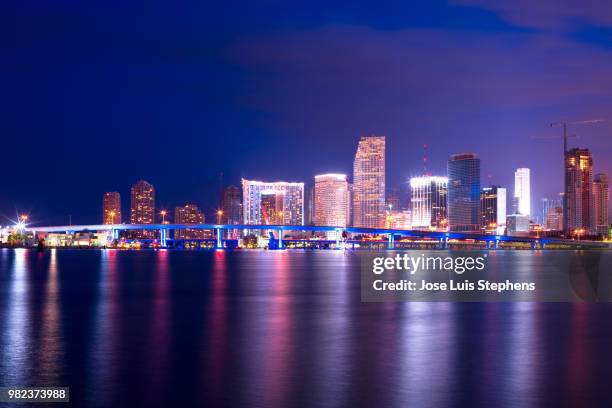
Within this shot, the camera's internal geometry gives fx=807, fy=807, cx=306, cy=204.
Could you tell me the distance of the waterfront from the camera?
17.4 metres

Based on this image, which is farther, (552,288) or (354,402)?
(552,288)

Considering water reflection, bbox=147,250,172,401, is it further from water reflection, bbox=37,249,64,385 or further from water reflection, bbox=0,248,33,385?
water reflection, bbox=0,248,33,385

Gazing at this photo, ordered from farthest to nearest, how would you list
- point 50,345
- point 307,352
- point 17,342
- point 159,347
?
point 17,342 → point 50,345 → point 159,347 → point 307,352

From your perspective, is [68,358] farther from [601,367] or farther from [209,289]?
[209,289]

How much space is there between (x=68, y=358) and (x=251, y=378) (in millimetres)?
6055

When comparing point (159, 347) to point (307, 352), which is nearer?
point (307, 352)

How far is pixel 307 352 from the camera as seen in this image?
2356 cm

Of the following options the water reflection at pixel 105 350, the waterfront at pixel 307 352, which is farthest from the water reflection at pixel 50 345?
the water reflection at pixel 105 350

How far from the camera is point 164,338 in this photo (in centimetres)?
2650

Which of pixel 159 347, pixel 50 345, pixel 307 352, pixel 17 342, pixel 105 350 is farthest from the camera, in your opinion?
pixel 17 342

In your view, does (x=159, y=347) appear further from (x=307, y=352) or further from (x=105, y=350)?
(x=307, y=352)

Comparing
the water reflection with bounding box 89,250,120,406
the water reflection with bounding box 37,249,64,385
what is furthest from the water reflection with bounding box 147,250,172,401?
the water reflection with bounding box 37,249,64,385

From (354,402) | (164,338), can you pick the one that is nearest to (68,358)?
(164,338)

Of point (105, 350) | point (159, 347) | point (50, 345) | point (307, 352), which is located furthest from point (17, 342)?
point (307, 352)
